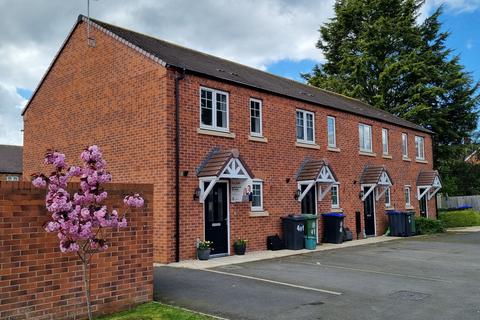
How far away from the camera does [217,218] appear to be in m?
14.7

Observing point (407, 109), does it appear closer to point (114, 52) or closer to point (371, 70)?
point (371, 70)

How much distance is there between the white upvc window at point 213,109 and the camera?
14766 mm

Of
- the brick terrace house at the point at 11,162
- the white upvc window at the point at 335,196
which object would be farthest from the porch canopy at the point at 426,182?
the brick terrace house at the point at 11,162

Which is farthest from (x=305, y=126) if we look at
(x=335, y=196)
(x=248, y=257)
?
(x=248, y=257)

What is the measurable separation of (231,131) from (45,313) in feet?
32.2

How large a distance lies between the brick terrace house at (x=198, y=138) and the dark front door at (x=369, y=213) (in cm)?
5

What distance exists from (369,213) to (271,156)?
8.07m

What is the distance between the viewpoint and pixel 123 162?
14938mm

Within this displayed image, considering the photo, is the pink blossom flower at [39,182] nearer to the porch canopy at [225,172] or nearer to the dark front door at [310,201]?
the porch canopy at [225,172]

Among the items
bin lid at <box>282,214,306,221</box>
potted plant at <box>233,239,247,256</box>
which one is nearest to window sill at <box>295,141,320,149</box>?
bin lid at <box>282,214,306,221</box>

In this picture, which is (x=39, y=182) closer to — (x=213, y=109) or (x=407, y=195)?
(x=213, y=109)

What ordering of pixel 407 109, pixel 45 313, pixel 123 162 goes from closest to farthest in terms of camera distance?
pixel 45 313 → pixel 123 162 → pixel 407 109

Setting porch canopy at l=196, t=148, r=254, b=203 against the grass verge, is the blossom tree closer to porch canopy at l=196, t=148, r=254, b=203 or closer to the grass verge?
the grass verge

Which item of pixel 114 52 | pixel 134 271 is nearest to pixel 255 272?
pixel 134 271
